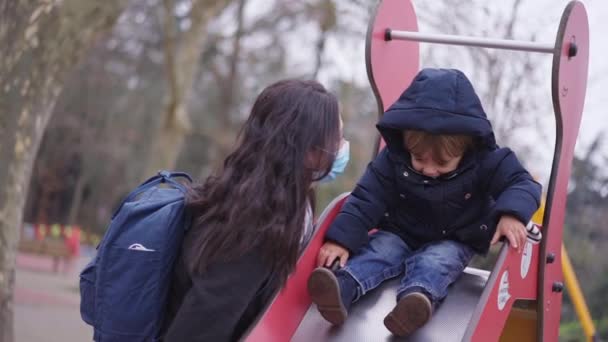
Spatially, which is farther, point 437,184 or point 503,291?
point 437,184

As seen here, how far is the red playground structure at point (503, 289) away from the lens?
108 inches

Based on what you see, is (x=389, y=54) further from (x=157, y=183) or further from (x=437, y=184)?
(x=157, y=183)

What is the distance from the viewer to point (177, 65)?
474 inches

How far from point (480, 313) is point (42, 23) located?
348 centimetres

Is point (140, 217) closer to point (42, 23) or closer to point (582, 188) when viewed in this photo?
point (42, 23)

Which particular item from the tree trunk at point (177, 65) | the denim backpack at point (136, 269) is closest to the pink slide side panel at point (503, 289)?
the denim backpack at point (136, 269)

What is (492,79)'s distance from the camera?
7426 millimetres

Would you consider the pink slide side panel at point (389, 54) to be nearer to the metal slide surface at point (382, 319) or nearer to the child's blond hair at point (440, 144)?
the child's blond hair at point (440, 144)

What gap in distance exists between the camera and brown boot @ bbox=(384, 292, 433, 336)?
2.64 meters

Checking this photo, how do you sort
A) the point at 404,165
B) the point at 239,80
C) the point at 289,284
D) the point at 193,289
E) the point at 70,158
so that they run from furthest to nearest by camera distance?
the point at 70,158 → the point at 239,80 → the point at 404,165 → the point at 289,284 → the point at 193,289

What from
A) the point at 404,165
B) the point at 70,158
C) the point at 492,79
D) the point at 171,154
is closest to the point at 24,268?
the point at 171,154

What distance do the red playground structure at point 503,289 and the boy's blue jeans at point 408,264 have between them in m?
0.06

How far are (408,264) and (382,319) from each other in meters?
0.25

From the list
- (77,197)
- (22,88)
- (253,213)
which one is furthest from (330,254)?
(77,197)
